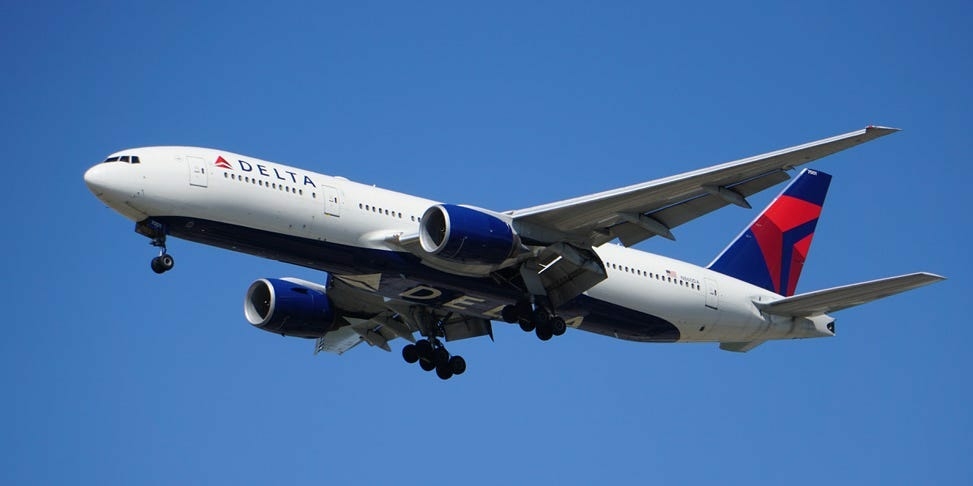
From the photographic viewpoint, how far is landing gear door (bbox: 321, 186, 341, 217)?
3350cm

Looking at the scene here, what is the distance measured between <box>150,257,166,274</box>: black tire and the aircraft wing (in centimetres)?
863

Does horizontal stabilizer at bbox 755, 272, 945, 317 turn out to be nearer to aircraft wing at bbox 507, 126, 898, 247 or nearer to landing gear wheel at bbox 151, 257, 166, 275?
aircraft wing at bbox 507, 126, 898, 247

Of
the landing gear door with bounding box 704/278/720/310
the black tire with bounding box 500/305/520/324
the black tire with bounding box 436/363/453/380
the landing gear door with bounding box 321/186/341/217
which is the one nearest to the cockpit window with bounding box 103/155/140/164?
the landing gear door with bounding box 321/186/341/217

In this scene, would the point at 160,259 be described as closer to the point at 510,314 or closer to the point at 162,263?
the point at 162,263

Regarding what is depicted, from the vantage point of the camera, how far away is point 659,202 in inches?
1347

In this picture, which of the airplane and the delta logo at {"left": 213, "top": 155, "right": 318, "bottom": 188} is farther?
the delta logo at {"left": 213, "top": 155, "right": 318, "bottom": 188}

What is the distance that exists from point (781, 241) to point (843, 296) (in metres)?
5.69

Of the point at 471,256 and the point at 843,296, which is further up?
the point at 843,296

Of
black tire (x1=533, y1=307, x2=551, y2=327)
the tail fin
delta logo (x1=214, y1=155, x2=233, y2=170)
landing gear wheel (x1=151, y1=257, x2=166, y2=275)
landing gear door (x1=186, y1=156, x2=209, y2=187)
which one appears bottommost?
landing gear wheel (x1=151, y1=257, x2=166, y2=275)

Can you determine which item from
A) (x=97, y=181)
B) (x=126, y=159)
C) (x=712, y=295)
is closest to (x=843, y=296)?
(x=712, y=295)

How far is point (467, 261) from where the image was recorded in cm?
3362

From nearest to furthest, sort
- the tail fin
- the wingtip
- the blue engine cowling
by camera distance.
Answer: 1. the wingtip
2. the blue engine cowling
3. the tail fin

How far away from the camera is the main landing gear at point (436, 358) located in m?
39.8

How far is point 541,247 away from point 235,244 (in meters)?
7.72
